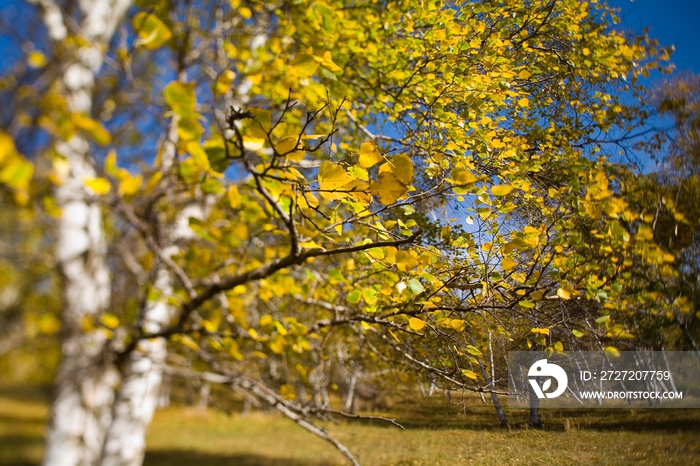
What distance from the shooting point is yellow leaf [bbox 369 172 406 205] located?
90 cm

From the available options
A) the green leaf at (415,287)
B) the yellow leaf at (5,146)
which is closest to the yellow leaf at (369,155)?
the green leaf at (415,287)

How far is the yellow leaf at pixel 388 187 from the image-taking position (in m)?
0.90

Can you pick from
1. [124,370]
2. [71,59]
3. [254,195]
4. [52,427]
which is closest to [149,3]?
[71,59]

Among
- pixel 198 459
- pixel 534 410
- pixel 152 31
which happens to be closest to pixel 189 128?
pixel 152 31

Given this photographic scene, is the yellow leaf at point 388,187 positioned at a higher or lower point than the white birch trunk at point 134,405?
higher

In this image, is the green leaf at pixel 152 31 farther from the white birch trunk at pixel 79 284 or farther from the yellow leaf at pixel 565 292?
the white birch trunk at pixel 79 284

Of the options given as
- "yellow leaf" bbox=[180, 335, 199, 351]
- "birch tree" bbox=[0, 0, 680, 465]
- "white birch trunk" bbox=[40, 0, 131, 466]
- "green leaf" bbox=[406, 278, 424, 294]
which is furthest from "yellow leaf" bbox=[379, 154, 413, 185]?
"white birch trunk" bbox=[40, 0, 131, 466]

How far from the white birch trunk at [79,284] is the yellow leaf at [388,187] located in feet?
9.54

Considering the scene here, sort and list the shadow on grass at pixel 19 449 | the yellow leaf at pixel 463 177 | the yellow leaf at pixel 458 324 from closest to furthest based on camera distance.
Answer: the yellow leaf at pixel 463 177 < the yellow leaf at pixel 458 324 < the shadow on grass at pixel 19 449

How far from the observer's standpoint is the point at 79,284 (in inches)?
124

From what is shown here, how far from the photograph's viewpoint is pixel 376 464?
1.37 m

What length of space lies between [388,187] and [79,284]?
330 cm

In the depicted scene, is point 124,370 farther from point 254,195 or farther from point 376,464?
point 376,464

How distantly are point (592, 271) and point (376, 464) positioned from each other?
998 millimetres
